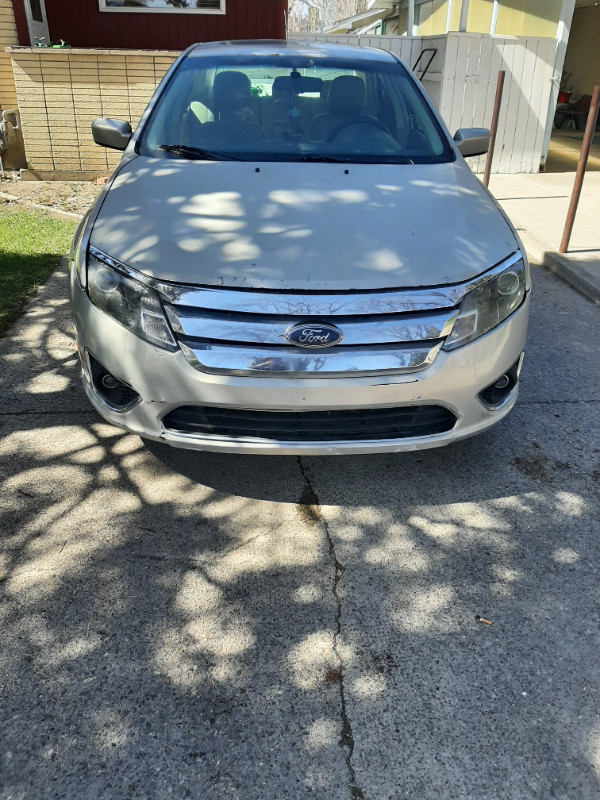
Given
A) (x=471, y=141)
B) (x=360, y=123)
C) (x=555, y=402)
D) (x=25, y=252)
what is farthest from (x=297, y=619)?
(x=25, y=252)

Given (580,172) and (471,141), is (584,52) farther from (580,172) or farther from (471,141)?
(471,141)

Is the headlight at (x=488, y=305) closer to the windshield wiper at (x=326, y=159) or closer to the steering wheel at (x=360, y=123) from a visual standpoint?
the windshield wiper at (x=326, y=159)

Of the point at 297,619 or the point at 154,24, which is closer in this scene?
the point at 297,619

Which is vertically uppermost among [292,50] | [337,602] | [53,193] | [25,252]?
[292,50]

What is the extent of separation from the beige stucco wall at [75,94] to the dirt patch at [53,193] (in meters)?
0.29

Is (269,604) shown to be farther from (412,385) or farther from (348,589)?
(412,385)

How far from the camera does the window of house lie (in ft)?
34.2

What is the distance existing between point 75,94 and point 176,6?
2.97m

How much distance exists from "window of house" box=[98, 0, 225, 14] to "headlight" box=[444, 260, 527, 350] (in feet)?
31.9

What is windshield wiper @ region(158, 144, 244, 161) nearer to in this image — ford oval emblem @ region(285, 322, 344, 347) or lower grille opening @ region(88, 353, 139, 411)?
lower grille opening @ region(88, 353, 139, 411)

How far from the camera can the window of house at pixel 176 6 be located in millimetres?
10438

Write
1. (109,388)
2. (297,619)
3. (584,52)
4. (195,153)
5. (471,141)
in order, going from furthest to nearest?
(584,52), (471,141), (195,153), (109,388), (297,619)

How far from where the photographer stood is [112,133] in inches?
157

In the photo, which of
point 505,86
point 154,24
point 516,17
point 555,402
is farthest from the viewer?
point 516,17
